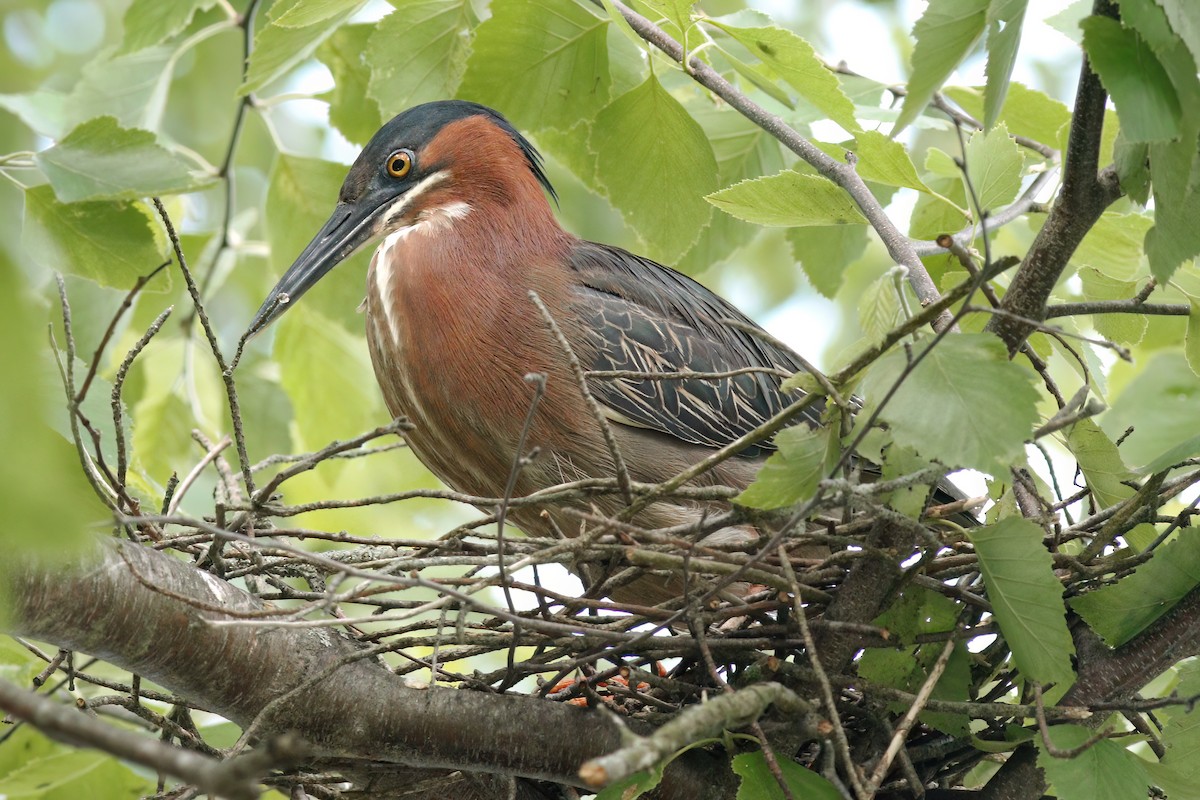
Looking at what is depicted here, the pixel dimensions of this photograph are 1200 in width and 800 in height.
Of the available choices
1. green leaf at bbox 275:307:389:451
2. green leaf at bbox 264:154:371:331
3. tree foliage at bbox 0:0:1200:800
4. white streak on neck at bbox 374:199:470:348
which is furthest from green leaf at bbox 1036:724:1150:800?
green leaf at bbox 275:307:389:451

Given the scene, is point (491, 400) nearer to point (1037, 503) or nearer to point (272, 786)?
point (272, 786)

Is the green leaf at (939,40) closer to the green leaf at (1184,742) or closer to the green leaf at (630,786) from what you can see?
the green leaf at (630,786)

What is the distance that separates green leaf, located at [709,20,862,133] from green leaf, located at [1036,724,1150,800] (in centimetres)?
121

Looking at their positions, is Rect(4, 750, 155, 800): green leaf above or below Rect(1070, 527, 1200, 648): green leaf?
below

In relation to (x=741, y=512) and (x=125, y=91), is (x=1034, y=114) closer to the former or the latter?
(x=741, y=512)

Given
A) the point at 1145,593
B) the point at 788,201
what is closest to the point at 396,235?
the point at 788,201

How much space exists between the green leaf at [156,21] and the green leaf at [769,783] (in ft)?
7.97

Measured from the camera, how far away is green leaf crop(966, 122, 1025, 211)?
2.26 metres

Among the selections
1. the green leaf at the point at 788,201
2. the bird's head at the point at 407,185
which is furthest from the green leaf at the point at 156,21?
the green leaf at the point at 788,201

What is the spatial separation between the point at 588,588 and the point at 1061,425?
0.98 meters

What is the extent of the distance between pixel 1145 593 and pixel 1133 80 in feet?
3.26

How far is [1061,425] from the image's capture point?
1837 mm

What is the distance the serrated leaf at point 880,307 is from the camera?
7.95ft

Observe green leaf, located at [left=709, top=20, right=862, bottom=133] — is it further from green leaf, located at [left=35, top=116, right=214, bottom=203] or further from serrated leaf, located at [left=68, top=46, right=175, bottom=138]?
serrated leaf, located at [left=68, top=46, right=175, bottom=138]
